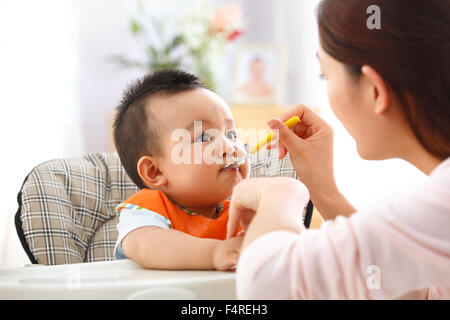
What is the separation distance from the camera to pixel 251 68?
11.7ft

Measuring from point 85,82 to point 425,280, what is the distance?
3511mm

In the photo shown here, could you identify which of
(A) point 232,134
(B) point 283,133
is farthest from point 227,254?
(A) point 232,134

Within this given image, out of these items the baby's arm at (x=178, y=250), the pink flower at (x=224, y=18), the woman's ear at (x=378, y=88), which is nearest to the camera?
the woman's ear at (x=378, y=88)

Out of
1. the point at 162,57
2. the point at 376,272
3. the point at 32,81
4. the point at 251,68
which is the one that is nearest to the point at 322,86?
the point at 251,68

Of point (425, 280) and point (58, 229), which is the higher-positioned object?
point (425, 280)

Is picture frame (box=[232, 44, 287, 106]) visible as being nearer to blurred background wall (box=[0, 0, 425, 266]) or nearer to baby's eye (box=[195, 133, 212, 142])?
blurred background wall (box=[0, 0, 425, 266])

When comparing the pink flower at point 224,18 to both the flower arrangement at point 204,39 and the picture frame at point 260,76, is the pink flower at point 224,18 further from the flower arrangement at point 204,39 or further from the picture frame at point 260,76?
the picture frame at point 260,76

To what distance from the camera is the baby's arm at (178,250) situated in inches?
33.0

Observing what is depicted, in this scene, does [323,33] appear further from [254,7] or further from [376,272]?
[254,7]

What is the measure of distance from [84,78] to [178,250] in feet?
10.4

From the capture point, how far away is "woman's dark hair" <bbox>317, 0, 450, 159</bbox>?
72 cm

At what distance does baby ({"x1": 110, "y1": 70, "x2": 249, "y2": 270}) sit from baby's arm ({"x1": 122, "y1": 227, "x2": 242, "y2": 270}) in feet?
0.19

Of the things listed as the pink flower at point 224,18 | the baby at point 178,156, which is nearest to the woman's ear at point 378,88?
the baby at point 178,156

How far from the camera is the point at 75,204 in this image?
1.42 m
